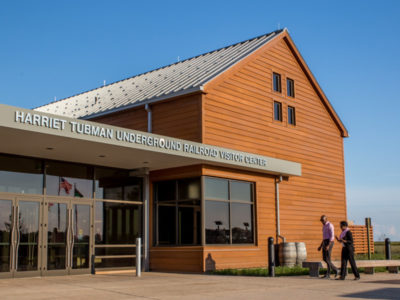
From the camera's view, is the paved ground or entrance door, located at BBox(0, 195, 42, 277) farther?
entrance door, located at BBox(0, 195, 42, 277)

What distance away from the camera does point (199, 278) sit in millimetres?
14781

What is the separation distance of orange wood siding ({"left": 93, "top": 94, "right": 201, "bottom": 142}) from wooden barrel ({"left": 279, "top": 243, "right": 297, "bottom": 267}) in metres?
5.13

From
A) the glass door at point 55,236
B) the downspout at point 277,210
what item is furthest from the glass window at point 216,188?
the glass door at point 55,236

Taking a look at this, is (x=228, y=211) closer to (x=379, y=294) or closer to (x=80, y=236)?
(x=80, y=236)

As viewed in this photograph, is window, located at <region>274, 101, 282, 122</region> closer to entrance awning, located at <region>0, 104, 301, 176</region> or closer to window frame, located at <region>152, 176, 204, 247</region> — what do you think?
entrance awning, located at <region>0, 104, 301, 176</region>

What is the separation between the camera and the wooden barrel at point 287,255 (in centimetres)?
1888

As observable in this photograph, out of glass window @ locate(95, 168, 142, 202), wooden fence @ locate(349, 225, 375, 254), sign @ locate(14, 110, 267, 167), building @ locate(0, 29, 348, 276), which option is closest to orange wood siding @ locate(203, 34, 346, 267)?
building @ locate(0, 29, 348, 276)

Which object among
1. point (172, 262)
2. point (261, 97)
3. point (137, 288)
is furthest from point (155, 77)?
point (137, 288)

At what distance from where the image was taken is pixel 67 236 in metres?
16.8

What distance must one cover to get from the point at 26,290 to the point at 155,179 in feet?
26.4

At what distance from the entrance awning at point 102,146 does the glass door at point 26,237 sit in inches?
62.9

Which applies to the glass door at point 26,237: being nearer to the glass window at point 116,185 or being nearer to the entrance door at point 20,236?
the entrance door at point 20,236

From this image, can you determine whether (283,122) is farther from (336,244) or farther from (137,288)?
(137,288)

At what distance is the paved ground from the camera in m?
10.3
